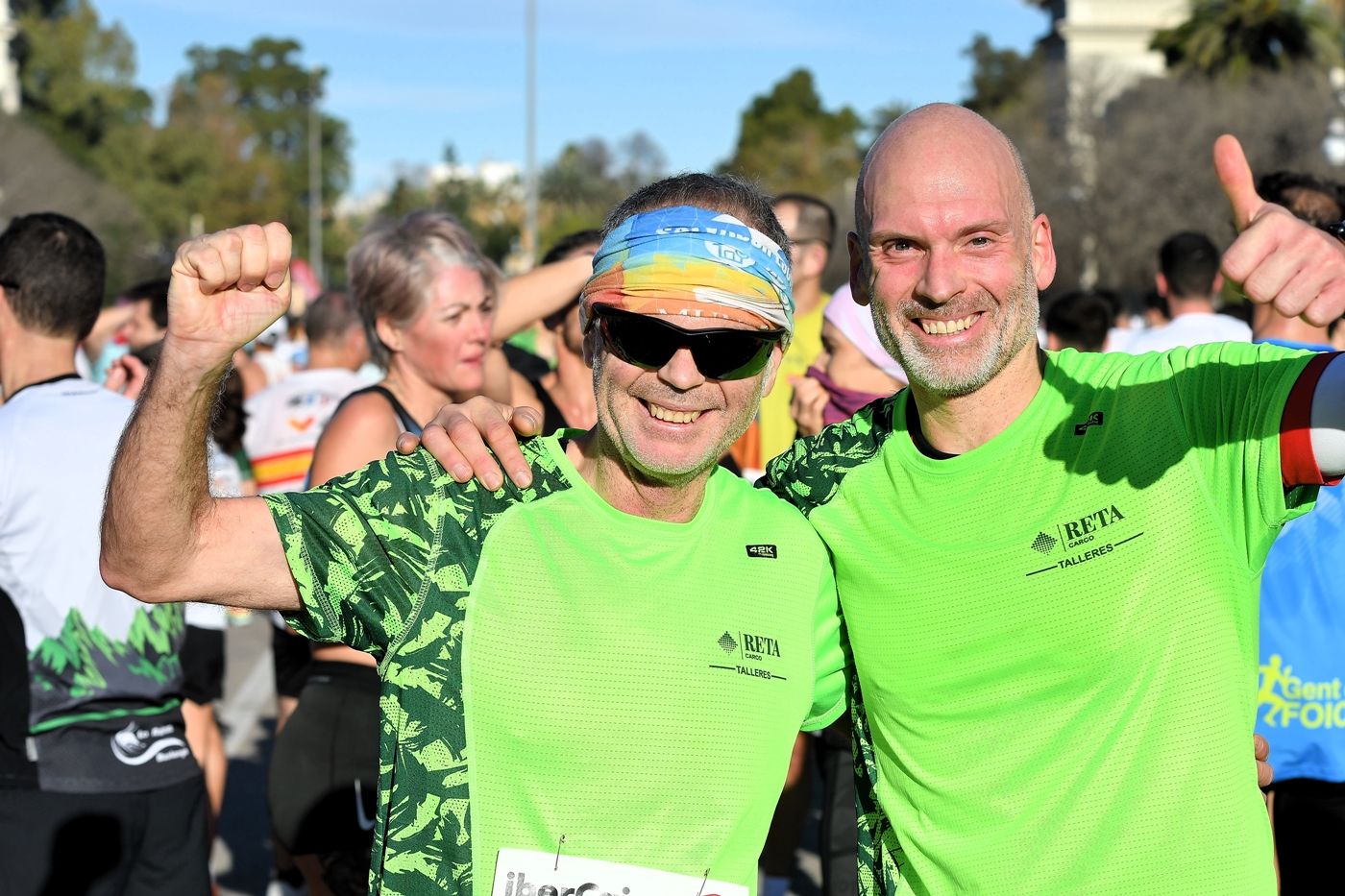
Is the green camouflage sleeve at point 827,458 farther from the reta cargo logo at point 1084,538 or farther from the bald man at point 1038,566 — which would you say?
the reta cargo logo at point 1084,538

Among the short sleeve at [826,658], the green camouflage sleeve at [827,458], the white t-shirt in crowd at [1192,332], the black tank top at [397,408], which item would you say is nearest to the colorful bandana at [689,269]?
the green camouflage sleeve at [827,458]

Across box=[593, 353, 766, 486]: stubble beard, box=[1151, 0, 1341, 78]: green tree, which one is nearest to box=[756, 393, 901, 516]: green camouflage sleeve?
box=[593, 353, 766, 486]: stubble beard

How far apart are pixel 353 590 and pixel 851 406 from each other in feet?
9.62

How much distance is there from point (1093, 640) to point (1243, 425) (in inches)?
18.6

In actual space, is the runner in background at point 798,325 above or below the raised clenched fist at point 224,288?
above

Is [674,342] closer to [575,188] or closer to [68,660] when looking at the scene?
[68,660]

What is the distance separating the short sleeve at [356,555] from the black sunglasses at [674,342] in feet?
1.60

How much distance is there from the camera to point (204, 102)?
7656cm

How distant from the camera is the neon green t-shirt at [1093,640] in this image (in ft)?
8.90

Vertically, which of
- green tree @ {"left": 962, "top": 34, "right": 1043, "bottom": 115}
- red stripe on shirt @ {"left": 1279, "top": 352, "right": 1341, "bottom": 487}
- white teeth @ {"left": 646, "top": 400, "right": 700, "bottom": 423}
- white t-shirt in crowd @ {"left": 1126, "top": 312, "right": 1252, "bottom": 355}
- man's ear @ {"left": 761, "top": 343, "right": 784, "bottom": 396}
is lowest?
red stripe on shirt @ {"left": 1279, "top": 352, "right": 1341, "bottom": 487}

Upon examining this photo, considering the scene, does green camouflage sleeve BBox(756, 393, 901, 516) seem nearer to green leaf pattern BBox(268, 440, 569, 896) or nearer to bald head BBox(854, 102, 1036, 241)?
bald head BBox(854, 102, 1036, 241)

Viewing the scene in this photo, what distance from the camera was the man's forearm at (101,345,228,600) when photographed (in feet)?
7.70

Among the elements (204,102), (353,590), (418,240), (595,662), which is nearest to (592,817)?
(595,662)

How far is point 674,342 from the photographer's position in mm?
2770
